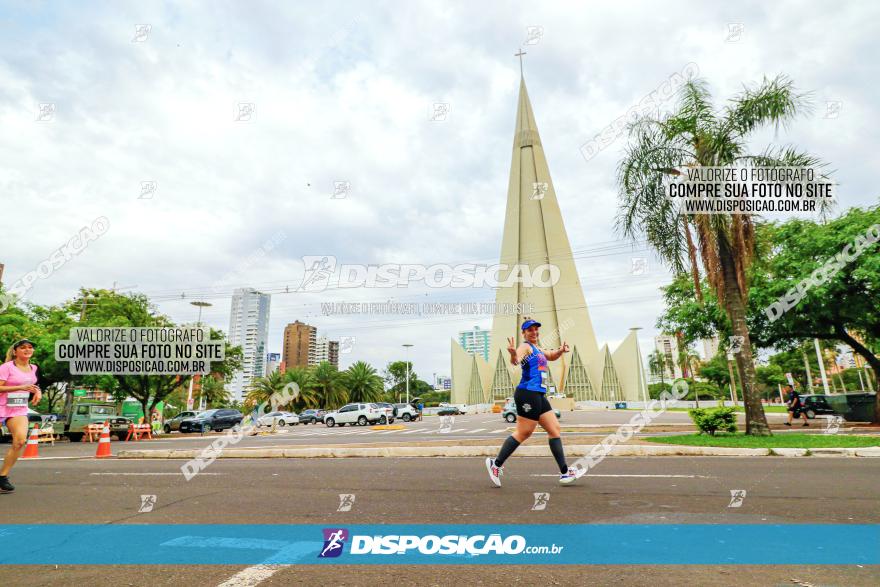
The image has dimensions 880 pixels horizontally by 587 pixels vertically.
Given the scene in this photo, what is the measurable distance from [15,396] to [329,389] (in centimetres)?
5519

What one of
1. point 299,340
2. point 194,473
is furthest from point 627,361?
point 194,473

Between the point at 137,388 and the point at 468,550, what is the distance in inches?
1245

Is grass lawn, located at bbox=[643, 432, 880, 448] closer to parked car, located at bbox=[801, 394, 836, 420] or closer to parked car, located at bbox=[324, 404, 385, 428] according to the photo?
parked car, located at bbox=[801, 394, 836, 420]

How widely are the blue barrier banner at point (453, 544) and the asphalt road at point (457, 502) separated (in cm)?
15

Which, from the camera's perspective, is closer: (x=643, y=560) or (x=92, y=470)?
(x=643, y=560)

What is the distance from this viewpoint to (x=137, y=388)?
A: 1136 inches

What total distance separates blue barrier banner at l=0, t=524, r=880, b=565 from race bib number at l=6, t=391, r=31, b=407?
2.65 m

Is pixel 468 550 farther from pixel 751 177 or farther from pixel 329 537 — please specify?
pixel 751 177

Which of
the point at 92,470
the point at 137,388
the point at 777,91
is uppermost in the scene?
the point at 777,91

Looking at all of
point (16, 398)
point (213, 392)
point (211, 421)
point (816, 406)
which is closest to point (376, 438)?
point (16, 398)

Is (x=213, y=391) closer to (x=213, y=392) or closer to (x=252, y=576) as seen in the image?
(x=213, y=392)

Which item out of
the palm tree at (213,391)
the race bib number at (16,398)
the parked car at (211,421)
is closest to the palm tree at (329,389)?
the palm tree at (213,391)

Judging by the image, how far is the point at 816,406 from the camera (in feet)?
72.0

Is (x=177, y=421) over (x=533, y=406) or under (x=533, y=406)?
under
